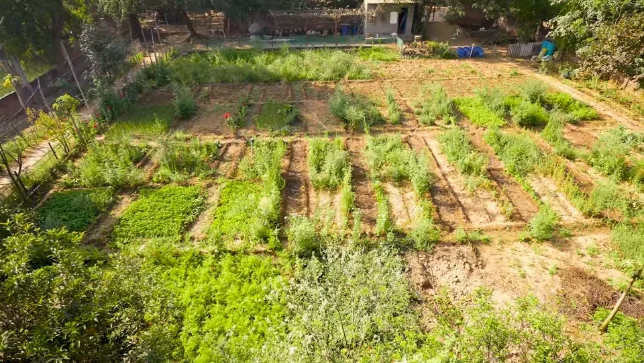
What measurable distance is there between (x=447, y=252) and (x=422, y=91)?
9455 mm

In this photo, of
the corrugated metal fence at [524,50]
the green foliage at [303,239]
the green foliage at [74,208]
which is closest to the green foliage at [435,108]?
the green foliage at [303,239]

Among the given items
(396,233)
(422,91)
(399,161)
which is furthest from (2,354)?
(422,91)

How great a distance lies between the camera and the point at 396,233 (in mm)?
8492

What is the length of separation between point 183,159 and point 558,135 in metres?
12.1

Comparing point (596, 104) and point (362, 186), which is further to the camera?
point (596, 104)

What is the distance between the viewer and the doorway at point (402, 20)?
76.8 feet

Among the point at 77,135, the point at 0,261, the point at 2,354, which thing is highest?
the point at 0,261

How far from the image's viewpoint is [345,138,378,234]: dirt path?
901 centimetres

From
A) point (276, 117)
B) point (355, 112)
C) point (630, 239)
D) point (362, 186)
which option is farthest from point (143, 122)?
point (630, 239)

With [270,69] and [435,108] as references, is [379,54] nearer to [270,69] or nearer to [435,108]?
[270,69]

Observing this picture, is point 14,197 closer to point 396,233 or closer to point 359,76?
point 396,233

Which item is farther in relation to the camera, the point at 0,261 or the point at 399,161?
the point at 399,161

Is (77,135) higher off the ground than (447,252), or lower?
higher

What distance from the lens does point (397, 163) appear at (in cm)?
1073
